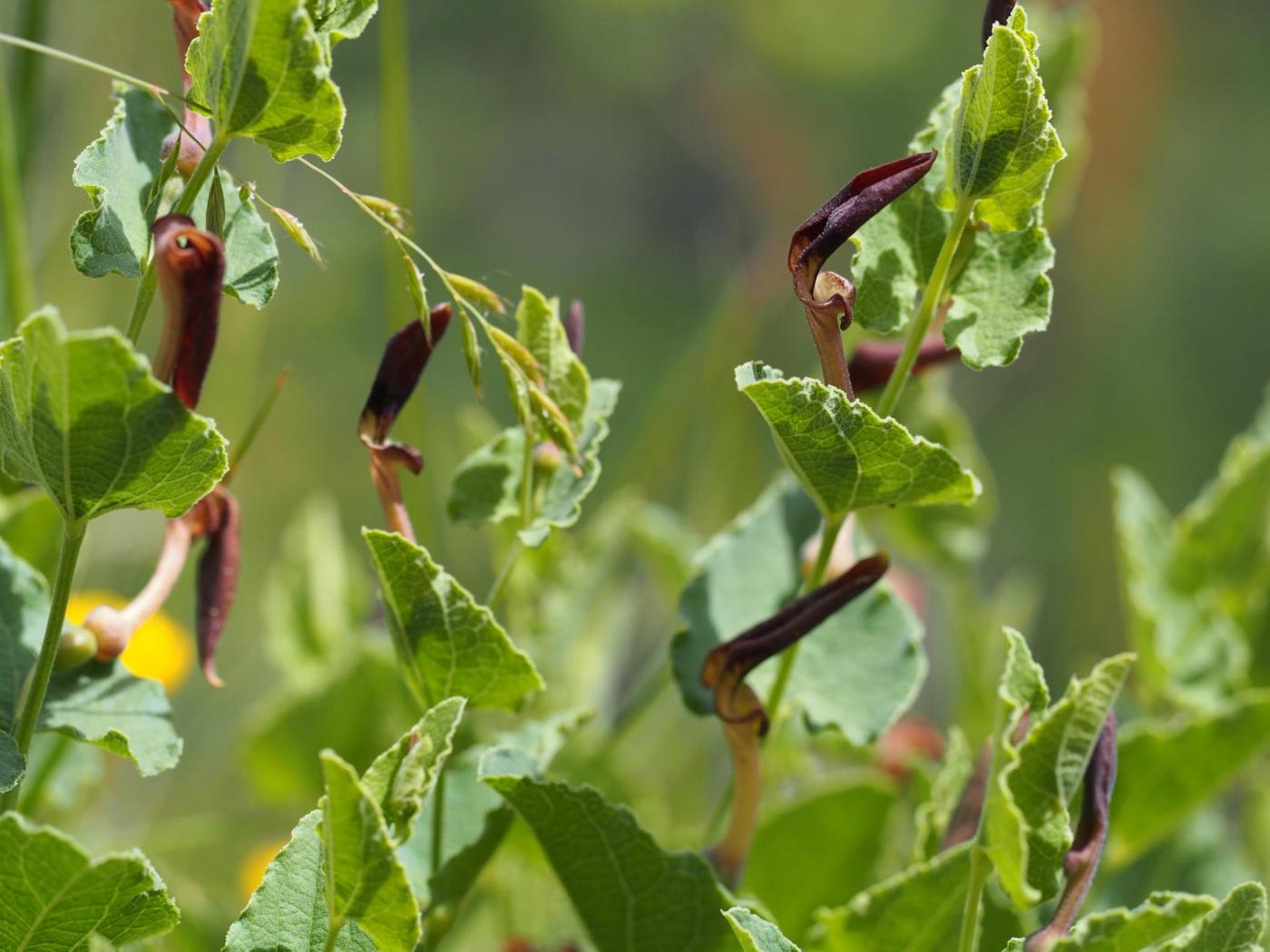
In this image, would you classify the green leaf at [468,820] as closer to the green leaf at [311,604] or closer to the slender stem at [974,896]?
the slender stem at [974,896]

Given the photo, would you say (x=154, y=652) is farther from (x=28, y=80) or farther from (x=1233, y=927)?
(x=1233, y=927)

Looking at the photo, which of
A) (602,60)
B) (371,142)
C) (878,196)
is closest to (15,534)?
(878,196)

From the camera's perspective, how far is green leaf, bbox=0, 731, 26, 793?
258 millimetres

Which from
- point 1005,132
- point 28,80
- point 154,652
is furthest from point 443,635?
point 154,652

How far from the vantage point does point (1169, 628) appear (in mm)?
477

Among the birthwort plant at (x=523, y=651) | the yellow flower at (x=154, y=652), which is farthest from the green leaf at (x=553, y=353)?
the yellow flower at (x=154, y=652)

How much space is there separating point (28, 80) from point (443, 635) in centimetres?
27

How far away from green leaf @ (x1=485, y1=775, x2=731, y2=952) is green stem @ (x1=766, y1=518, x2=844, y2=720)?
1.8 inches

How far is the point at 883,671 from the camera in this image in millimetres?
365

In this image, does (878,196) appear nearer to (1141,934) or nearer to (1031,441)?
(1141,934)

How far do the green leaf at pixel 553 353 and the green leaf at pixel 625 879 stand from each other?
9cm

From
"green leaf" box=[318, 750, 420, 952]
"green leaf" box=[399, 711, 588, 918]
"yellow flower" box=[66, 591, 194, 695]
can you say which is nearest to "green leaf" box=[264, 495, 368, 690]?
"yellow flower" box=[66, 591, 194, 695]

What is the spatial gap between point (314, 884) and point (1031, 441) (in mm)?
1864

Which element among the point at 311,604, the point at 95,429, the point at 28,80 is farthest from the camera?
the point at 311,604
